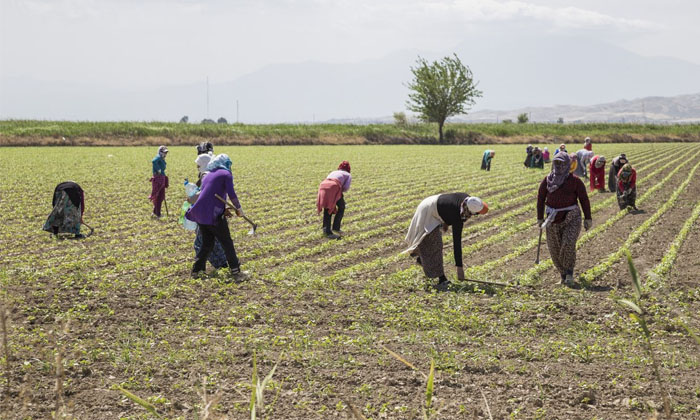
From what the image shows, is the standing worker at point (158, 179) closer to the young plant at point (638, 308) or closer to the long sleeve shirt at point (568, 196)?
the long sleeve shirt at point (568, 196)

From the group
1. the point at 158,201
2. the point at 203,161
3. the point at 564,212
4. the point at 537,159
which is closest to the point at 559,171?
the point at 564,212

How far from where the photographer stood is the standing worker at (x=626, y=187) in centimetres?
1747

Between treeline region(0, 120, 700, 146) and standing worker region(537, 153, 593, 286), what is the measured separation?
49.3m

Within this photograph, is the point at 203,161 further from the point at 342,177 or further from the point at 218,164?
the point at 342,177

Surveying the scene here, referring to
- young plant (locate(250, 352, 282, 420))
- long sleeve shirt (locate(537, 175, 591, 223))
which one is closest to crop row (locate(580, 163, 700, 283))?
long sleeve shirt (locate(537, 175, 591, 223))

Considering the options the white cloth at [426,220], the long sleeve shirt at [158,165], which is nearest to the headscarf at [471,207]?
the white cloth at [426,220]

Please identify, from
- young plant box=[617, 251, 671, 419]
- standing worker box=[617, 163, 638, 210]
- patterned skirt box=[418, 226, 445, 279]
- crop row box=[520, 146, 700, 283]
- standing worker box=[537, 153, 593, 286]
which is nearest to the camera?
young plant box=[617, 251, 671, 419]

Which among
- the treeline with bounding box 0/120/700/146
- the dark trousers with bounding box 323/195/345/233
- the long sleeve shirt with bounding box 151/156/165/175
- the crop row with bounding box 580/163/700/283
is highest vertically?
the treeline with bounding box 0/120/700/146

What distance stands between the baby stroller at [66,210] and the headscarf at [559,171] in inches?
363

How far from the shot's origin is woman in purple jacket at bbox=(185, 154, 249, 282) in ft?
33.0

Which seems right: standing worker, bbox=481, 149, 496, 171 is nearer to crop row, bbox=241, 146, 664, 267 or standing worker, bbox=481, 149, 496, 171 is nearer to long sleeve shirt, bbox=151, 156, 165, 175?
crop row, bbox=241, 146, 664, 267

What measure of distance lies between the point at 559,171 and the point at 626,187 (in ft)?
28.4

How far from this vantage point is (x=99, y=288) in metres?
9.75

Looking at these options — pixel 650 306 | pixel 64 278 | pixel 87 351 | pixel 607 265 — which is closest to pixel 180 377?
pixel 87 351
